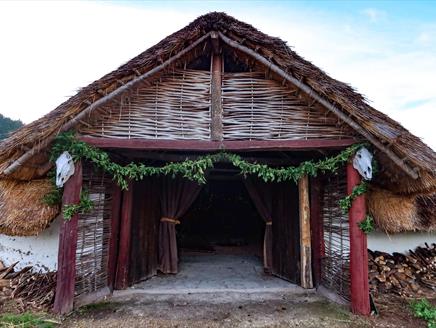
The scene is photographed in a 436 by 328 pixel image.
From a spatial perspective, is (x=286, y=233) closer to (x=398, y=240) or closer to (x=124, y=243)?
(x=398, y=240)

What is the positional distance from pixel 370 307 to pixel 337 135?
2153 mm

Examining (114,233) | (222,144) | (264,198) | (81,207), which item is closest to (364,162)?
(222,144)

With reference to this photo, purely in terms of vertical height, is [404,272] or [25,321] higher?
[404,272]

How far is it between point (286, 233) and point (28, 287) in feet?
13.2

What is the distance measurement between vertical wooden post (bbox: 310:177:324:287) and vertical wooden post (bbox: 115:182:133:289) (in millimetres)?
2908

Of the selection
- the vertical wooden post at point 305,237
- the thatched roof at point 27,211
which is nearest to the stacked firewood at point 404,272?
the vertical wooden post at point 305,237

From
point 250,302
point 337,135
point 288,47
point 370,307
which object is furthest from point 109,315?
point 288,47

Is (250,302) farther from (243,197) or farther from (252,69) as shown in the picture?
(243,197)

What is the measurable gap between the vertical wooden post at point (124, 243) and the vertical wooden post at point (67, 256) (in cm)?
100

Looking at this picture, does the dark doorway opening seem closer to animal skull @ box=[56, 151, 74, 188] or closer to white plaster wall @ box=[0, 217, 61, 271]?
white plaster wall @ box=[0, 217, 61, 271]

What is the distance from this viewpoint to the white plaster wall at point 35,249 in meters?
4.52

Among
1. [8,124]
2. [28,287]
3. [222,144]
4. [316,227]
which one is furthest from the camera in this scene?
[8,124]

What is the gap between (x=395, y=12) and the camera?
7.11m

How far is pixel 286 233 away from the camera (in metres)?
5.33
